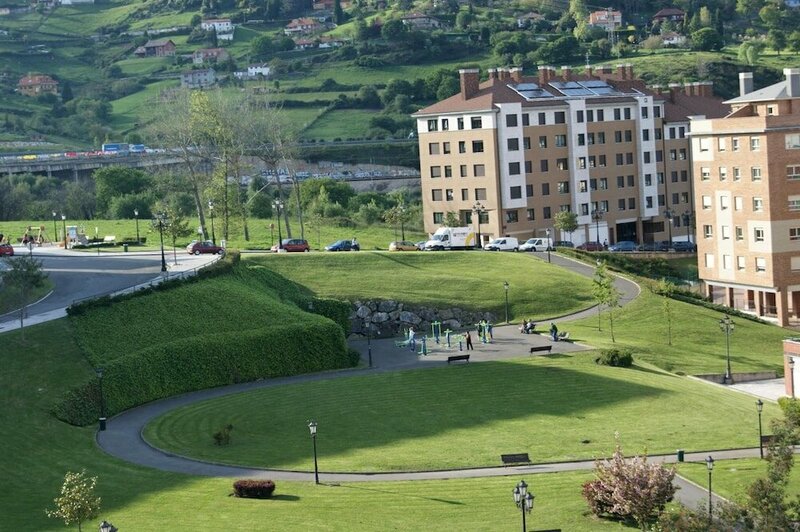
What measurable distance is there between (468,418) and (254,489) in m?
16.3

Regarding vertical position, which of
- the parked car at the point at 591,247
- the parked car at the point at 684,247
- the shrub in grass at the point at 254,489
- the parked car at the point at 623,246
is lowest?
the shrub in grass at the point at 254,489

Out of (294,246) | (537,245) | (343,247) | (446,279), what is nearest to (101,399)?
(446,279)

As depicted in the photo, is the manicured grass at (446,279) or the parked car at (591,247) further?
the parked car at (591,247)

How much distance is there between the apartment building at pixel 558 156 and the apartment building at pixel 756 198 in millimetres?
25091

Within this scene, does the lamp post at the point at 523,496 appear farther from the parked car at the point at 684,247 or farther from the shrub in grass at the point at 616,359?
the parked car at the point at 684,247

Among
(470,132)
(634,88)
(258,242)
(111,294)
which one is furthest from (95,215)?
(111,294)

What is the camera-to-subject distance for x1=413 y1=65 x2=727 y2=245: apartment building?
12431 cm

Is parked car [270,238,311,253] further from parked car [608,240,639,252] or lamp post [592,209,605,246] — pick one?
lamp post [592,209,605,246]

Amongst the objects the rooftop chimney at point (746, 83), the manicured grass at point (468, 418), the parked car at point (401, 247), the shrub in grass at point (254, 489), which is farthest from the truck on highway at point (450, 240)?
the shrub in grass at point (254, 489)

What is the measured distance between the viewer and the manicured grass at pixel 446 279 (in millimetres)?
92062

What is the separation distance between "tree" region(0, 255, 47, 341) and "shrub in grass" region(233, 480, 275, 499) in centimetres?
2439

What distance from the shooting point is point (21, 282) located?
7156 cm

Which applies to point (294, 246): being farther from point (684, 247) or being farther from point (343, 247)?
point (684, 247)

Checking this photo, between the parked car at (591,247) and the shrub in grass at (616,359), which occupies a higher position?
the parked car at (591,247)
